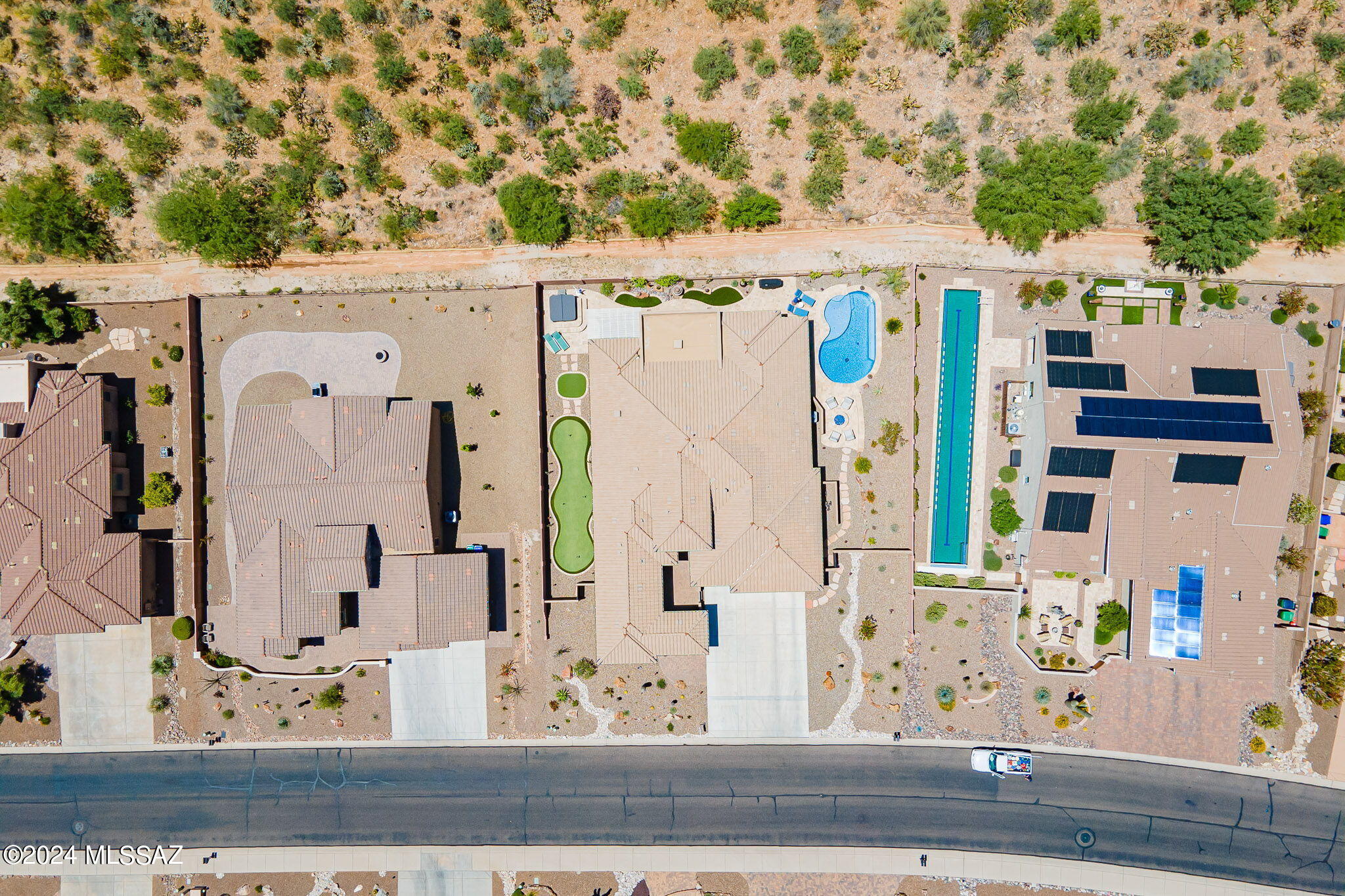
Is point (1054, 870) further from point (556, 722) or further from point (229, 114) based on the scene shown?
point (229, 114)

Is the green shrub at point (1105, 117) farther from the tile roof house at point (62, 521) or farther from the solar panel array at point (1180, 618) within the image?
the tile roof house at point (62, 521)

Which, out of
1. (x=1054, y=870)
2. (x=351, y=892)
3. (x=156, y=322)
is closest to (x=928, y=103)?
(x=1054, y=870)

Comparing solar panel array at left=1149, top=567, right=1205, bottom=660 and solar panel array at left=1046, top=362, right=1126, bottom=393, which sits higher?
solar panel array at left=1046, top=362, right=1126, bottom=393

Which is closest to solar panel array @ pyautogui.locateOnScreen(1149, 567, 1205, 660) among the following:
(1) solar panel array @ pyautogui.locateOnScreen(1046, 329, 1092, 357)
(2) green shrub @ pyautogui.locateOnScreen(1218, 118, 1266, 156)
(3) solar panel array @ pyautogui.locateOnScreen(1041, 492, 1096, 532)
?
(3) solar panel array @ pyautogui.locateOnScreen(1041, 492, 1096, 532)

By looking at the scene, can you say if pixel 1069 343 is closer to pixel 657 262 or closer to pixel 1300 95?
pixel 1300 95

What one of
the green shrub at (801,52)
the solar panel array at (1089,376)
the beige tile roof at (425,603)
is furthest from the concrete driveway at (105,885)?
the green shrub at (801,52)

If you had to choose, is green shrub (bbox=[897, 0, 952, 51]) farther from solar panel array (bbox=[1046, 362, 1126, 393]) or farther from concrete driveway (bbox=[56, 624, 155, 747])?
concrete driveway (bbox=[56, 624, 155, 747])
